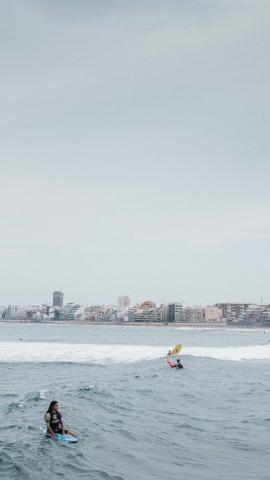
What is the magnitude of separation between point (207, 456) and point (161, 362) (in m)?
42.2

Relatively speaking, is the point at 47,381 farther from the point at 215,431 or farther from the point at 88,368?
the point at 215,431

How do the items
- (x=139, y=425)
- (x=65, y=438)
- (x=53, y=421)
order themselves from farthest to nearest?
1. (x=139, y=425)
2. (x=53, y=421)
3. (x=65, y=438)

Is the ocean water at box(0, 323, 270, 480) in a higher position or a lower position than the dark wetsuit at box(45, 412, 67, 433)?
lower

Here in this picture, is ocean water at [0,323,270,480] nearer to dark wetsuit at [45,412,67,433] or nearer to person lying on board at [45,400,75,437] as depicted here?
person lying on board at [45,400,75,437]

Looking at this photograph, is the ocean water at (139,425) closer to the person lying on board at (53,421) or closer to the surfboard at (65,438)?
the surfboard at (65,438)

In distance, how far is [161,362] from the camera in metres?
61.5

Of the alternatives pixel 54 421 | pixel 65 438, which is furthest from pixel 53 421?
pixel 65 438

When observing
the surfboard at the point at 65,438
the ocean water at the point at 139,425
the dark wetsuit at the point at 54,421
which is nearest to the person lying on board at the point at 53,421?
the dark wetsuit at the point at 54,421

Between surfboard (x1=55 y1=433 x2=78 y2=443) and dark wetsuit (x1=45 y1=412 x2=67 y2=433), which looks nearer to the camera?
surfboard (x1=55 y1=433 x2=78 y2=443)

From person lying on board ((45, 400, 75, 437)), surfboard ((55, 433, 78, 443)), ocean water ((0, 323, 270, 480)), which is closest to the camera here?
ocean water ((0, 323, 270, 480))

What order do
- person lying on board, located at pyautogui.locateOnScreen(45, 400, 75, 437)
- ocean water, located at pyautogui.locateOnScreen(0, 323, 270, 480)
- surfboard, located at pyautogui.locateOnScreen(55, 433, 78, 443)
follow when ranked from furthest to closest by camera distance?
person lying on board, located at pyautogui.locateOnScreen(45, 400, 75, 437) < surfboard, located at pyautogui.locateOnScreen(55, 433, 78, 443) < ocean water, located at pyautogui.locateOnScreen(0, 323, 270, 480)

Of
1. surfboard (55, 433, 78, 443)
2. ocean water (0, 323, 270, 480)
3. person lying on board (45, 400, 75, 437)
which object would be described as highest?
person lying on board (45, 400, 75, 437)

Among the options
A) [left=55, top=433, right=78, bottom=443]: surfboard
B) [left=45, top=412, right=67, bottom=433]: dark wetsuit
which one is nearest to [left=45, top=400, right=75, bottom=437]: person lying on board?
[left=45, top=412, right=67, bottom=433]: dark wetsuit

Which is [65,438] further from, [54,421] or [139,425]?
[139,425]
